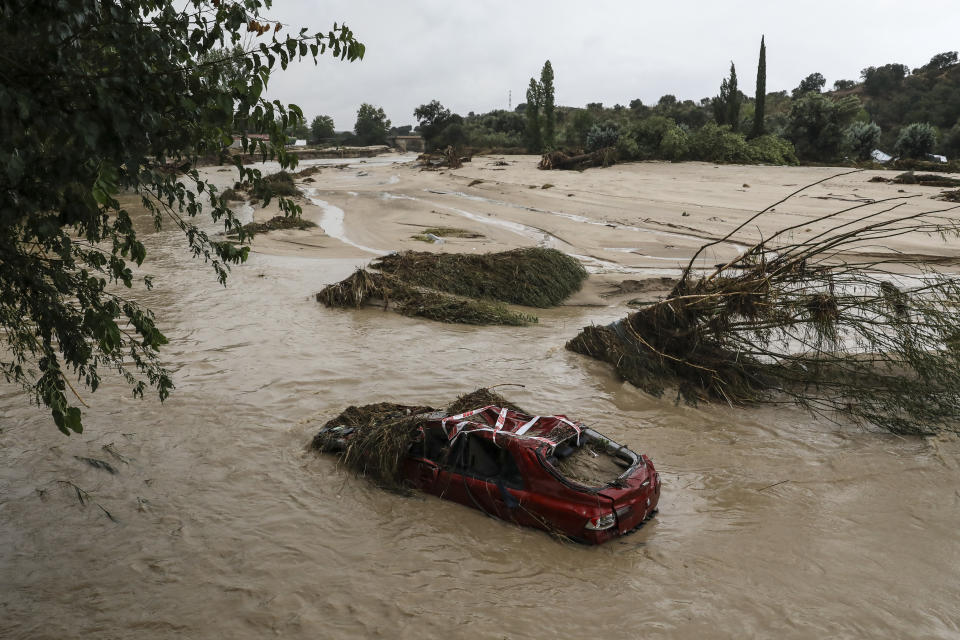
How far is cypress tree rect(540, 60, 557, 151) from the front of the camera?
5103cm

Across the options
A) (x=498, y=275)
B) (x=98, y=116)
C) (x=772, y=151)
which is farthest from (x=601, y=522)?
(x=772, y=151)

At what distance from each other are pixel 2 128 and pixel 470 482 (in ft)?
15.9

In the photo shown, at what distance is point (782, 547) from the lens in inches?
255

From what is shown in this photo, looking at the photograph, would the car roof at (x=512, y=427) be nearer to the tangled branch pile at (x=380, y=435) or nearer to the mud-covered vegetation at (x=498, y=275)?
the tangled branch pile at (x=380, y=435)

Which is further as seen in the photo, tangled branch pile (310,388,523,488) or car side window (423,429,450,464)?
tangled branch pile (310,388,523,488)

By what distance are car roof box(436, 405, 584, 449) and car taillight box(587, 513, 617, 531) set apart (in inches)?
30.0

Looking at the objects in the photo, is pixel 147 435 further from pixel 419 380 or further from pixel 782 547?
pixel 782 547

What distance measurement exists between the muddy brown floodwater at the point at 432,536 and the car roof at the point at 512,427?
0.86 meters

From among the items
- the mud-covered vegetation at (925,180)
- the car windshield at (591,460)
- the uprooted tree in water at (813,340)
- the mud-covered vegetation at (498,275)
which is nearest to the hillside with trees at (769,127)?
the mud-covered vegetation at (925,180)

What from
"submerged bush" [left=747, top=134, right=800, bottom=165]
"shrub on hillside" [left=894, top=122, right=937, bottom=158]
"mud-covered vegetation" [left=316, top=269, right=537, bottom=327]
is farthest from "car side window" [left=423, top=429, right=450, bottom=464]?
"shrub on hillside" [left=894, top=122, right=937, bottom=158]

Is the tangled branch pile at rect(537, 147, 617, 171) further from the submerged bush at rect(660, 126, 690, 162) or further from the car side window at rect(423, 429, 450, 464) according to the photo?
the car side window at rect(423, 429, 450, 464)

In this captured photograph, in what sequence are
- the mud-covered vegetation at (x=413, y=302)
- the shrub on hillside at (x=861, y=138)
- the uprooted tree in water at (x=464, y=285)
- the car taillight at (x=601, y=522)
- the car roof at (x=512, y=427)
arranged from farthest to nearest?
the shrub on hillside at (x=861, y=138) → the uprooted tree in water at (x=464, y=285) → the mud-covered vegetation at (x=413, y=302) → the car roof at (x=512, y=427) → the car taillight at (x=601, y=522)

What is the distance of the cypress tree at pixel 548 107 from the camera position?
51.0 m

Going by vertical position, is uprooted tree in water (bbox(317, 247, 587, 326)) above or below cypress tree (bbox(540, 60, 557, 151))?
below
